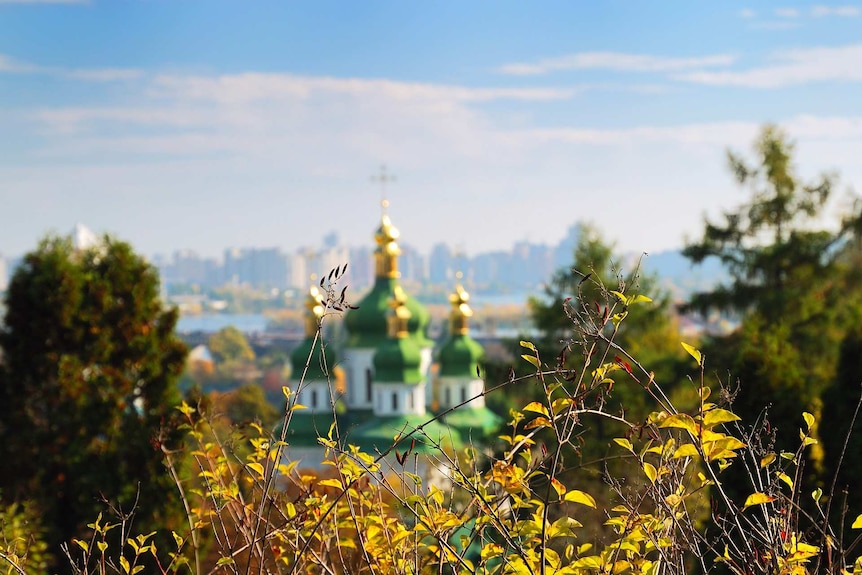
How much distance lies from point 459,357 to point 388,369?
215 centimetres

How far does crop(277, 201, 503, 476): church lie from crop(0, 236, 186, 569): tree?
9.45 metres

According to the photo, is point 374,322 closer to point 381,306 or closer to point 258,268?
point 381,306

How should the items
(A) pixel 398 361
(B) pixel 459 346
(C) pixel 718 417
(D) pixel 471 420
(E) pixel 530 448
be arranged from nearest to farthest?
(C) pixel 718 417
(E) pixel 530 448
(A) pixel 398 361
(D) pixel 471 420
(B) pixel 459 346

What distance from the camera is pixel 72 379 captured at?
11.3 m

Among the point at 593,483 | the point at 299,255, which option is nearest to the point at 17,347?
the point at 593,483

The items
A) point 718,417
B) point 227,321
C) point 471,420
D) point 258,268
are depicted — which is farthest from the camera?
point 258,268

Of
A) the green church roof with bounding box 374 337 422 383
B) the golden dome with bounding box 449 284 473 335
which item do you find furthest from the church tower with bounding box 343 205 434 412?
the green church roof with bounding box 374 337 422 383

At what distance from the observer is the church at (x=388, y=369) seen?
22750mm

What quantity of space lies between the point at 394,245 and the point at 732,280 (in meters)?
10.1

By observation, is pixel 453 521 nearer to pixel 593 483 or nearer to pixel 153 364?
pixel 153 364

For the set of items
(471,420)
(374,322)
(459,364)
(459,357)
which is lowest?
(471,420)

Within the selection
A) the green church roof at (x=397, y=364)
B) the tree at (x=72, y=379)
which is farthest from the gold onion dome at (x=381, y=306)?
the tree at (x=72, y=379)

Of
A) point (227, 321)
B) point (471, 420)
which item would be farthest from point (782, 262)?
point (227, 321)

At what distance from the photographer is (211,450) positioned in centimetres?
421
